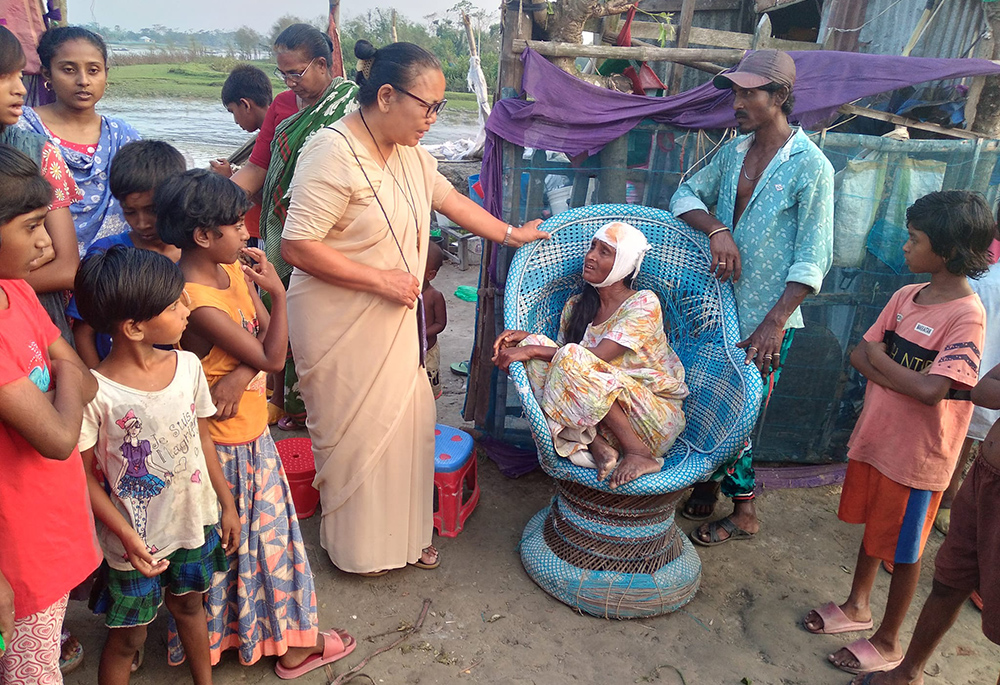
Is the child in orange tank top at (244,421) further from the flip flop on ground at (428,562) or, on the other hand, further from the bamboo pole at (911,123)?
the bamboo pole at (911,123)

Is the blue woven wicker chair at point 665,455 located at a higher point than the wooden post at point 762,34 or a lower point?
lower

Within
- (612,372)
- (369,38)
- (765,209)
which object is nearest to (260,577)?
(612,372)

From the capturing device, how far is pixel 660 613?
9.08 feet

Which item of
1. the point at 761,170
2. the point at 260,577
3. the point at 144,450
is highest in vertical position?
the point at 761,170

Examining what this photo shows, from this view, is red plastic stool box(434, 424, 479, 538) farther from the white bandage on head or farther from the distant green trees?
the distant green trees

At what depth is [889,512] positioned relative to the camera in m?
2.47

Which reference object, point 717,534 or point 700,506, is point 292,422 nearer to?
point 700,506

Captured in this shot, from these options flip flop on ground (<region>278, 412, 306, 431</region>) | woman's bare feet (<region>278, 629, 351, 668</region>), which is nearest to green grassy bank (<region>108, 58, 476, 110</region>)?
flip flop on ground (<region>278, 412, 306, 431</region>)

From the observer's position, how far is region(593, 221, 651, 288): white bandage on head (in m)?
2.90

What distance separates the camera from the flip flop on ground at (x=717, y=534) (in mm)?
3232

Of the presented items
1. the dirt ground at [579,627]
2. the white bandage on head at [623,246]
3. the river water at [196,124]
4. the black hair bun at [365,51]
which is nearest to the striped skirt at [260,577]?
the dirt ground at [579,627]

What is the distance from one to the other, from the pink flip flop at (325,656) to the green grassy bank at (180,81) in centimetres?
1901

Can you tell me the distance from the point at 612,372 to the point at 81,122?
2.21m

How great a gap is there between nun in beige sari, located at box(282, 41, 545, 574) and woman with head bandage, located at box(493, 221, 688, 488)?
455 mm
